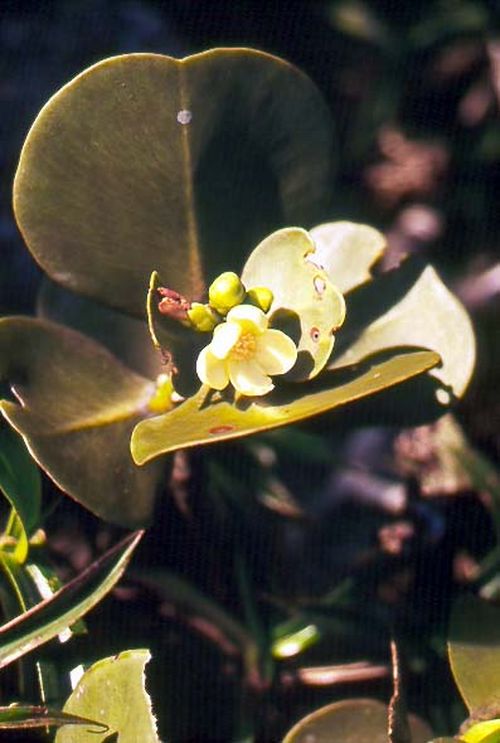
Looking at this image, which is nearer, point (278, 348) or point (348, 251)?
point (278, 348)

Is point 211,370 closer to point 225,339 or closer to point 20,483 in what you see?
point 225,339

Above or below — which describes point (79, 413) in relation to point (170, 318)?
below

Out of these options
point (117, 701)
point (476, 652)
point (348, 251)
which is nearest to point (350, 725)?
point (476, 652)

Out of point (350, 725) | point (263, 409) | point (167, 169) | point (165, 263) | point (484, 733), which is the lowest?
point (350, 725)

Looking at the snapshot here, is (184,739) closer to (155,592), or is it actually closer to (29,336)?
(155,592)

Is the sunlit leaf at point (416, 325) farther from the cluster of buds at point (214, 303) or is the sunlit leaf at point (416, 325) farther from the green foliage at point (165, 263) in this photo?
the cluster of buds at point (214, 303)

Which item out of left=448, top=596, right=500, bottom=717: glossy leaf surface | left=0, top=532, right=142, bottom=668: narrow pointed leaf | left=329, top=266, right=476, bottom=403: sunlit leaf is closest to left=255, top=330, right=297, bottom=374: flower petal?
left=329, top=266, right=476, bottom=403: sunlit leaf

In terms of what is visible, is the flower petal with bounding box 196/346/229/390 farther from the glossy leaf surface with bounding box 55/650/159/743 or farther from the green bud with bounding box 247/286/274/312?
the glossy leaf surface with bounding box 55/650/159/743
